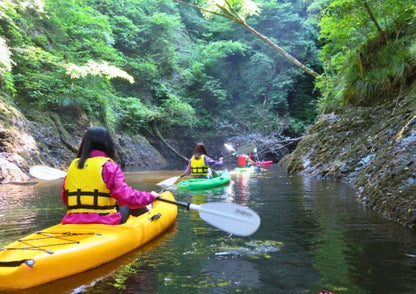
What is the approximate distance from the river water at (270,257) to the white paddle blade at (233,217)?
182mm

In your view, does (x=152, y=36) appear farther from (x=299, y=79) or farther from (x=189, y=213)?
(x=189, y=213)

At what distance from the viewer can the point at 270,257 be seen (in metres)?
3.07

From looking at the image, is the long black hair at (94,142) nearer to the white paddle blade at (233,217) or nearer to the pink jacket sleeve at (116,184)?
the pink jacket sleeve at (116,184)

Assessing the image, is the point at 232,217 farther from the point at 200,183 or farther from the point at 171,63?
the point at 171,63

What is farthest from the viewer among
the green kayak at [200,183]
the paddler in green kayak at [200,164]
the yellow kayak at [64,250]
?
the paddler in green kayak at [200,164]

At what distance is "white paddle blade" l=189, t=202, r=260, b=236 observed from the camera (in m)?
3.28

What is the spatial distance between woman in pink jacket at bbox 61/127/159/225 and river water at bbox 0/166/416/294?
0.49 m

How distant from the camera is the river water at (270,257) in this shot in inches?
98.2

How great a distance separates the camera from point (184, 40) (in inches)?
982

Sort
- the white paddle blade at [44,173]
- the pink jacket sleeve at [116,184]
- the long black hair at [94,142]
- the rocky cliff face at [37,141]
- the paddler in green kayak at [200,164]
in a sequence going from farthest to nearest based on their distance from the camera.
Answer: the rocky cliff face at [37,141] < the paddler in green kayak at [200,164] < the white paddle blade at [44,173] < the long black hair at [94,142] < the pink jacket sleeve at [116,184]

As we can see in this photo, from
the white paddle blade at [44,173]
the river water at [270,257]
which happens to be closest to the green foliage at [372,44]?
the river water at [270,257]

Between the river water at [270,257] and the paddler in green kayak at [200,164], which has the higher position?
the paddler in green kayak at [200,164]

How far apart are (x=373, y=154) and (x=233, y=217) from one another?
455 centimetres

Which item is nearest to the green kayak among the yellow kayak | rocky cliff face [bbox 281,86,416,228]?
rocky cliff face [bbox 281,86,416,228]
